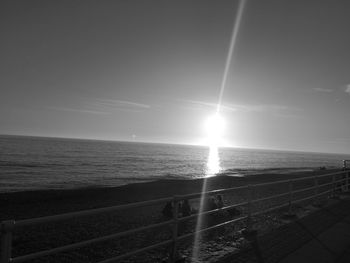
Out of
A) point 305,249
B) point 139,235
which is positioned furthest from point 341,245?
point 139,235

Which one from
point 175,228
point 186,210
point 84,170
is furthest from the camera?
point 84,170

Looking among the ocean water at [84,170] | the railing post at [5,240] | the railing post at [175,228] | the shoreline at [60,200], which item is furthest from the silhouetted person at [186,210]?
the ocean water at [84,170]

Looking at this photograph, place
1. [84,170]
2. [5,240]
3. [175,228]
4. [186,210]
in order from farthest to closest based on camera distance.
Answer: [84,170]
[186,210]
[175,228]
[5,240]

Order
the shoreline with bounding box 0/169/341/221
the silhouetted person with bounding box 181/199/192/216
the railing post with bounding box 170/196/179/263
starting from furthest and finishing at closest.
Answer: the shoreline with bounding box 0/169/341/221 < the silhouetted person with bounding box 181/199/192/216 < the railing post with bounding box 170/196/179/263

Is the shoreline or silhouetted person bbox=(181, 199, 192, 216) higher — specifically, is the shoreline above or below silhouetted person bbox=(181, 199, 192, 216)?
below

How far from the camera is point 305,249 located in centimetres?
669

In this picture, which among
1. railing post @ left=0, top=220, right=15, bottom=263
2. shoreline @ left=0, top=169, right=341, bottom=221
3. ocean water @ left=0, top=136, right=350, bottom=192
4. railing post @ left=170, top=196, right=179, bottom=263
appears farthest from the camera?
ocean water @ left=0, top=136, right=350, bottom=192

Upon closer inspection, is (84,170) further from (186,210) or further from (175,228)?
(175,228)

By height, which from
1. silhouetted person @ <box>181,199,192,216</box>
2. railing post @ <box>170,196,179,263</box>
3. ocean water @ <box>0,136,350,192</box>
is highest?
railing post @ <box>170,196,179,263</box>

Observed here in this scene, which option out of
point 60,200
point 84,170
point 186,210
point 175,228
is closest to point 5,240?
point 175,228

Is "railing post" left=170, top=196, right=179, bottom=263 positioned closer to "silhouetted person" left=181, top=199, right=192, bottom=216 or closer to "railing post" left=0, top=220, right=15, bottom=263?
"railing post" left=0, top=220, right=15, bottom=263

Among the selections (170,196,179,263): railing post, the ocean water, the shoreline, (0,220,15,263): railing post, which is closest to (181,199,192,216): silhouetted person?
(170,196,179,263): railing post

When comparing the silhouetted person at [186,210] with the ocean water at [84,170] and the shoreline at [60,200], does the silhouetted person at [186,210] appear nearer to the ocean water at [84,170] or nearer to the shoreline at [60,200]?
the shoreline at [60,200]

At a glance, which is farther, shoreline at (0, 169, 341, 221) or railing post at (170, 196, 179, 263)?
shoreline at (0, 169, 341, 221)
